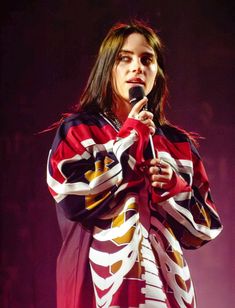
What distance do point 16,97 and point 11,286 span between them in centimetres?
52

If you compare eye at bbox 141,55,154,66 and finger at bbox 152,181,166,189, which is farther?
eye at bbox 141,55,154,66

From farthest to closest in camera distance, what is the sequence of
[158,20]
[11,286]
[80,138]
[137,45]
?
[158,20] → [11,286] → [137,45] → [80,138]

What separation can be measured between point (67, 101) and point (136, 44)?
38cm

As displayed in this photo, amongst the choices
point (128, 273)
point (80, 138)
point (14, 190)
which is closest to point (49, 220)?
point (14, 190)

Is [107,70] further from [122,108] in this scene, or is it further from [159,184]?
[159,184]

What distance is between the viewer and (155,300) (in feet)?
3.56

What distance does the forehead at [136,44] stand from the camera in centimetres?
134

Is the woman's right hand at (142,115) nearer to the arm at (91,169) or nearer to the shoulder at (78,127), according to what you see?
the arm at (91,169)

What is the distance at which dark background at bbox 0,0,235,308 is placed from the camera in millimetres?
1590

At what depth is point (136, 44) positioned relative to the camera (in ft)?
4.42

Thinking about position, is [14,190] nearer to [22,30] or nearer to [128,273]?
[22,30]

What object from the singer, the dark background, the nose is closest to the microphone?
the singer

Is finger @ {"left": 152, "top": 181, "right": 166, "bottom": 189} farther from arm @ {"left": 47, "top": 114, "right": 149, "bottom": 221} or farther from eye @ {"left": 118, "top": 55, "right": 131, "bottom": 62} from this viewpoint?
eye @ {"left": 118, "top": 55, "right": 131, "bottom": 62}

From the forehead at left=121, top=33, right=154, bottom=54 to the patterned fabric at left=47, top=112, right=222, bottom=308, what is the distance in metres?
0.22
